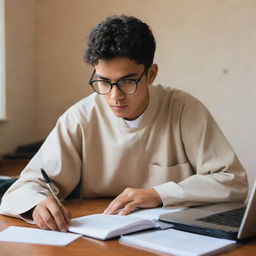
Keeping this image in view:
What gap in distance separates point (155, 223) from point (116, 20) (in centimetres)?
75

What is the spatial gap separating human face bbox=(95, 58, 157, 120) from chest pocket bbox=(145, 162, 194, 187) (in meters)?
0.24

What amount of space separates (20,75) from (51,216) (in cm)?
211

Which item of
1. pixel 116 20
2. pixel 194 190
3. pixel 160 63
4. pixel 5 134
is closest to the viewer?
pixel 194 190

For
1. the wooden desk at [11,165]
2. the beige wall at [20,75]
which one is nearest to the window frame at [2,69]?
the beige wall at [20,75]

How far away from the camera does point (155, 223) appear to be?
4.15 feet

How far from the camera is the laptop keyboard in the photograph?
1.22m

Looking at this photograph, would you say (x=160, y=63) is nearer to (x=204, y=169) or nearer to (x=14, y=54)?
(x=14, y=54)

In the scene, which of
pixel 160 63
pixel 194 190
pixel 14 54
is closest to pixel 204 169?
pixel 194 190

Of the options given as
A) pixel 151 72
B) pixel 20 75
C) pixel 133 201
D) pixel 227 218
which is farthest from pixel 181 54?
pixel 227 218

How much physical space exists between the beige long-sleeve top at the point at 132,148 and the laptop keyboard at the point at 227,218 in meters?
0.31

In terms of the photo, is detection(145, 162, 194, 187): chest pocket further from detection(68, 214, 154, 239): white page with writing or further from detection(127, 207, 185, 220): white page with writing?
detection(68, 214, 154, 239): white page with writing

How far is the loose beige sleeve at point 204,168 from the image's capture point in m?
1.51

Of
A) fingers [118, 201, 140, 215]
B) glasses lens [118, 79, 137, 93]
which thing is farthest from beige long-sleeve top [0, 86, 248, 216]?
fingers [118, 201, 140, 215]

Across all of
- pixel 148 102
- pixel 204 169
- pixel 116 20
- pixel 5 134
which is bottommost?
pixel 5 134
